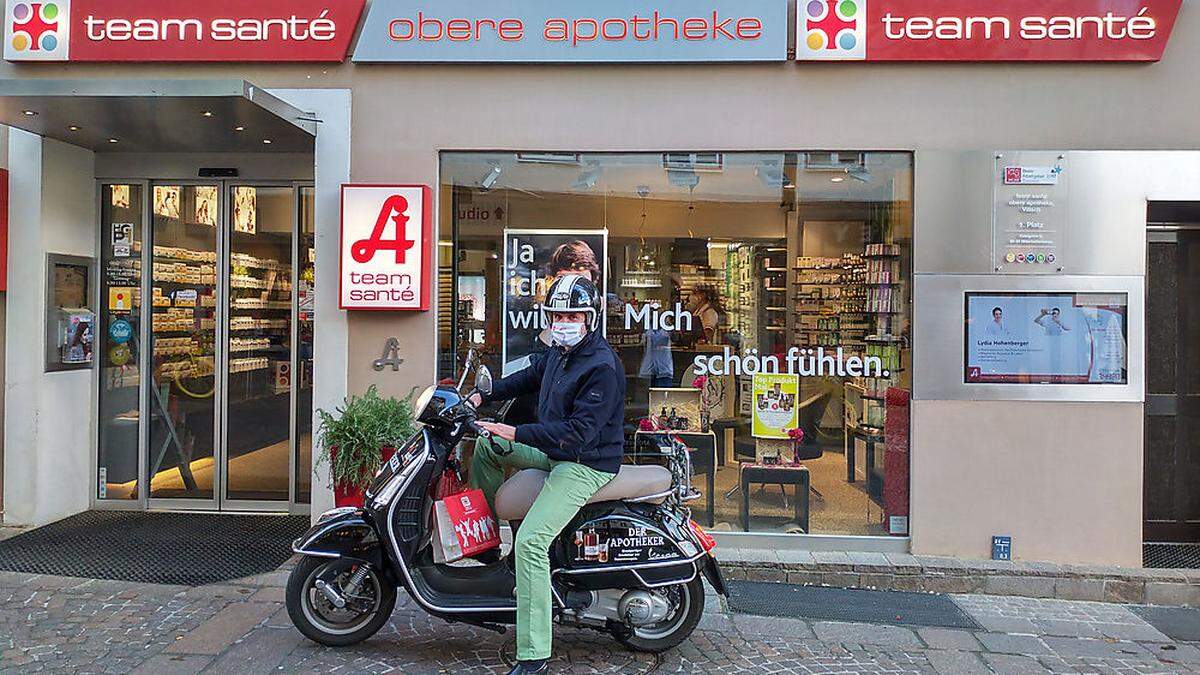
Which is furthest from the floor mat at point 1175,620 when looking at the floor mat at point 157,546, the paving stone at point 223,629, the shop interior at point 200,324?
the shop interior at point 200,324

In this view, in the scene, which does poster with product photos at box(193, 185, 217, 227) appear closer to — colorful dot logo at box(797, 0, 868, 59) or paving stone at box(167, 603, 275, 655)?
paving stone at box(167, 603, 275, 655)

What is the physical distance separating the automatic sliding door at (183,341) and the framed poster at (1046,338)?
5970 millimetres

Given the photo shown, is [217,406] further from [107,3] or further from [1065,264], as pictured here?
[1065,264]

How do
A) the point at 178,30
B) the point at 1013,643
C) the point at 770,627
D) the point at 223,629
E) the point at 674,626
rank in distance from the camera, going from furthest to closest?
the point at 178,30 → the point at 770,627 → the point at 1013,643 → the point at 223,629 → the point at 674,626

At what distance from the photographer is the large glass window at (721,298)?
22.0 ft

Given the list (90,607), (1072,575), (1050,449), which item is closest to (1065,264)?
(1050,449)

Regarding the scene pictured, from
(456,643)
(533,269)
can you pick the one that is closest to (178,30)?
(533,269)

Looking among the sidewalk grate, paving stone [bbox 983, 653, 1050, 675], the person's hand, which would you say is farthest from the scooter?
the sidewalk grate

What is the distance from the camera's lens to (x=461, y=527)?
457 cm

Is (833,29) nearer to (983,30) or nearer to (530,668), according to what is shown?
(983,30)

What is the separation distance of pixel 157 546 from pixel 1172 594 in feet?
22.8

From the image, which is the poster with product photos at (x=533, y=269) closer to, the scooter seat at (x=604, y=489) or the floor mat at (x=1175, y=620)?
the scooter seat at (x=604, y=489)

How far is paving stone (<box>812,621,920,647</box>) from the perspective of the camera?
5.06m

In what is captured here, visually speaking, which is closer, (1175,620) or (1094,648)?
(1094,648)
